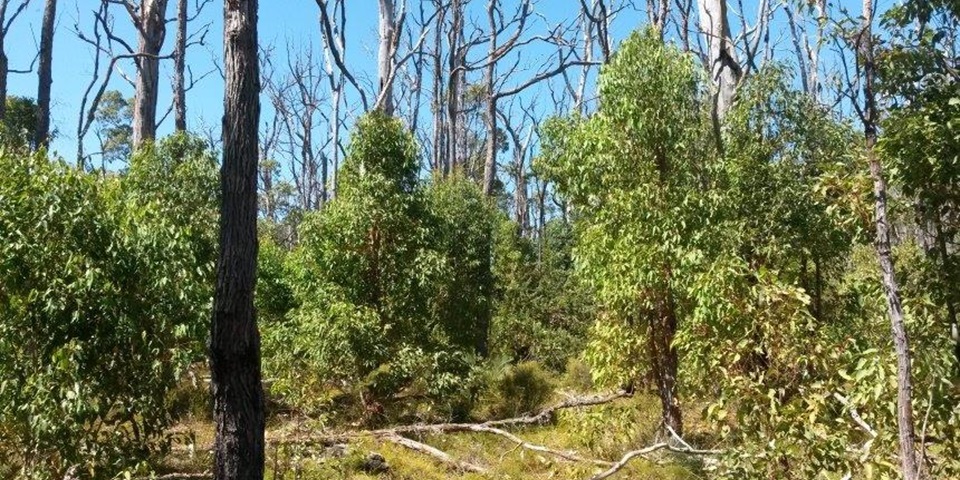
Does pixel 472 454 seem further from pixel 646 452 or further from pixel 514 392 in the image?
pixel 514 392

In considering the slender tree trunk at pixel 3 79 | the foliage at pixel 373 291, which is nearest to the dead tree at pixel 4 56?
the slender tree trunk at pixel 3 79

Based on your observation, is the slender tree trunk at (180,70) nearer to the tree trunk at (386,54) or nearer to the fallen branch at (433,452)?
the tree trunk at (386,54)

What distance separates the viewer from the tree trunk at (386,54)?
14.9 metres

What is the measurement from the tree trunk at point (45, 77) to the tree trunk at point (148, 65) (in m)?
2.54

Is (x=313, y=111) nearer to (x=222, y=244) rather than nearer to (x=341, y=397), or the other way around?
(x=341, y=397)

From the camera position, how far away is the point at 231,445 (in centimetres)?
416

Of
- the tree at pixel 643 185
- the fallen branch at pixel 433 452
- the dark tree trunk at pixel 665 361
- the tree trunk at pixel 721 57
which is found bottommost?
the fallen branch at pixel 433 452

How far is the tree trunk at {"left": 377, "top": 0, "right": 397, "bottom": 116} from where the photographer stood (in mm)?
14930

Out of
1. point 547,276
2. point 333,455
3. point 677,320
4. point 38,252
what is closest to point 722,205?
point 677,320

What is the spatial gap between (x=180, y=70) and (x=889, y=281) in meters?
14.9

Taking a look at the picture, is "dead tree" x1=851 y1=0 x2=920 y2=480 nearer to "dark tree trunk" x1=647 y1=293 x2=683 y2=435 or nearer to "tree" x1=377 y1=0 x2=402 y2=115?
"dark tree trunk" x1=647 y1=293 x2=683 y2=435

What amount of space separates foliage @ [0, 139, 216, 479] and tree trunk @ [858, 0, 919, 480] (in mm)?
4623

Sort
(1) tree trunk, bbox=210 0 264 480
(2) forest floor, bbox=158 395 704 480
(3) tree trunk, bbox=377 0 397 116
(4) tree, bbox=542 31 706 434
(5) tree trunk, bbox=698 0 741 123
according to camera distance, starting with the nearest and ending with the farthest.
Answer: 1. (1) tree trunk, bbox=210 0 264 480
2. (2) forest floor, bbox=158 395 704 480
3. (4) tree, bbox=542 31 706 434
4. (5) tree trunk, bbox=698 0 741 123
5. (3) tree trunk, bbox=377 0 397 116

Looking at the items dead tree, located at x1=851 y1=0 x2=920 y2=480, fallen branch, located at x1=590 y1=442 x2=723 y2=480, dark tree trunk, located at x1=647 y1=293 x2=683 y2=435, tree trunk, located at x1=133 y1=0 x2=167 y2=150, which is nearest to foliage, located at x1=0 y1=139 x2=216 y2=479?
fallen branch, located at x1=590 y1=442 x2=723 y2=480
